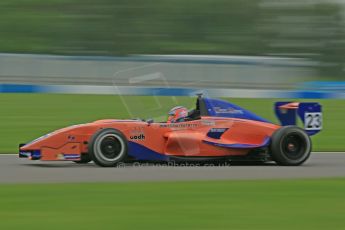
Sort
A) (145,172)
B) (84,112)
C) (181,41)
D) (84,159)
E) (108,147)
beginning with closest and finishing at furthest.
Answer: (145,172), (108,147), (84,159), (84,112), (181,41)

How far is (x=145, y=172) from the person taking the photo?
8.97m

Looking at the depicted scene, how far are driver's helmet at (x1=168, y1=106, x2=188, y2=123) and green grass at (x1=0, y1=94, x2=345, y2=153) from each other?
7cm

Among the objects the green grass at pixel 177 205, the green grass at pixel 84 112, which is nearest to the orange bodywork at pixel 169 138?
the green grass at pixel 84 112

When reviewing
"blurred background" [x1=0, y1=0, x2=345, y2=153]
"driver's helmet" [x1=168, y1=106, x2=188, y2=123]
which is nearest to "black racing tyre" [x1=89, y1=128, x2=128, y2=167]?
"driver's helmet" [x1=168, y1=106, x2=188, y2=123]

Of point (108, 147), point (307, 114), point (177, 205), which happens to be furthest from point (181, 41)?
point (177, 205)

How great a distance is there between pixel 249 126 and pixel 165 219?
4282mm

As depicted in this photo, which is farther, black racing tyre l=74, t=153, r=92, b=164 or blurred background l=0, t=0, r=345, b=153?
blurred background l=0, t=0, r=345, b=153

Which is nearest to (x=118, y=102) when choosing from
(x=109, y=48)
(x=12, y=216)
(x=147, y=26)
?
(x=12, y=216)

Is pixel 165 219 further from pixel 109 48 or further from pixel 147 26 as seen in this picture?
pixel 147 26

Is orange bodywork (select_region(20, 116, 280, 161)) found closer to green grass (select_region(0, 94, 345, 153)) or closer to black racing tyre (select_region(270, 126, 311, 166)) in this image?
black racing tyre (select_region(270, 126, 311, 166))

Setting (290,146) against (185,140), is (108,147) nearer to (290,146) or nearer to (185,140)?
(185,140)

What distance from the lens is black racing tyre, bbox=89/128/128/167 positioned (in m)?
9.34

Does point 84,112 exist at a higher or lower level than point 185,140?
higher

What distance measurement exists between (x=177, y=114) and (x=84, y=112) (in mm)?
10079
